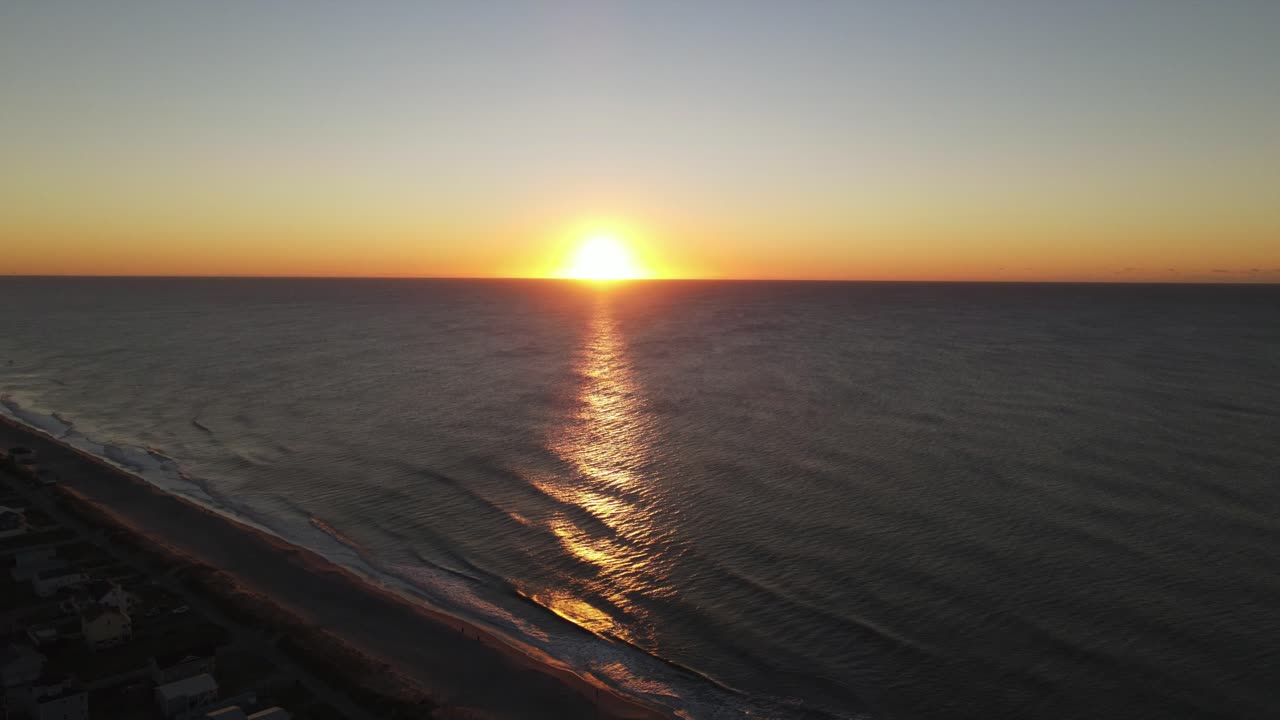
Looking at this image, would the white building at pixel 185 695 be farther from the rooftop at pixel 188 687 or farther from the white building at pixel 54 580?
the white building at pixel 54 580

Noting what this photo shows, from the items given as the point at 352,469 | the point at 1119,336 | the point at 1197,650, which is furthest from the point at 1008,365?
the point at 352,469

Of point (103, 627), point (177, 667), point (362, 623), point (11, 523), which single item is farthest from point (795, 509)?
point (11, 523)

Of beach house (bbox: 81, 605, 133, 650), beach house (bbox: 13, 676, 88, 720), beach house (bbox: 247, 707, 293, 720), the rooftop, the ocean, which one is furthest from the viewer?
beach house (bbox: 81, 605, 133, 650)

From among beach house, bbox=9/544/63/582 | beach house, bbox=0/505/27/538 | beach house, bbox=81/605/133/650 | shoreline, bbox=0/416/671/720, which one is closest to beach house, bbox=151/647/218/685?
beach house, bbox=81/605/133/650

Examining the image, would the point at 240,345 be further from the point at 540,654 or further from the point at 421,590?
the point at 540,654

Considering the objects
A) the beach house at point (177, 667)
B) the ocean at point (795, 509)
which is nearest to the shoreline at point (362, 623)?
the ocean at point (795, 509)

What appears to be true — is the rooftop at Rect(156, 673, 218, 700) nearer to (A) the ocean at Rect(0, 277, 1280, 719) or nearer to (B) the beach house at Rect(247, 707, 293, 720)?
(B) the beach house at Rect(247, 707, 293, 720)

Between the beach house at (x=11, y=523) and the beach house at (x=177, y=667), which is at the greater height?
the beach house at (x=11, y=523)
